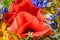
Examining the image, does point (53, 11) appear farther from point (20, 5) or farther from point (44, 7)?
point (20, 5)

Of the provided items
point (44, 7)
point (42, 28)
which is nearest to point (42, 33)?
point (42, 28)

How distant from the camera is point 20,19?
938mm

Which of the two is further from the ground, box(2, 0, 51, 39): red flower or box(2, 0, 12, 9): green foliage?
box(2, 0, 12, 9): green foliage

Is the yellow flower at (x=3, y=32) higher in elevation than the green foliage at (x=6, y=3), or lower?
lower

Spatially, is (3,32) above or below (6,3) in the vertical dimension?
below

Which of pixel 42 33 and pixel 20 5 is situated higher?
pixel 20 5

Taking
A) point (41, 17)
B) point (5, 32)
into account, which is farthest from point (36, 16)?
point (5, 32)

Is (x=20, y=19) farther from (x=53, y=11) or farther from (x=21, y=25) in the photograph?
(x=53, y=11)

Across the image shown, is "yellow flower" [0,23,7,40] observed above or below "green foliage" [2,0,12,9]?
below

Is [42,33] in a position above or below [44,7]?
below

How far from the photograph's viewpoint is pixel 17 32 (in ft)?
3.01

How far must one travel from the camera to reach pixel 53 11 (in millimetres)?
961

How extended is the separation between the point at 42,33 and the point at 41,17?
75 mm

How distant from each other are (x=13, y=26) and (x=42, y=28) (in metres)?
0.13
